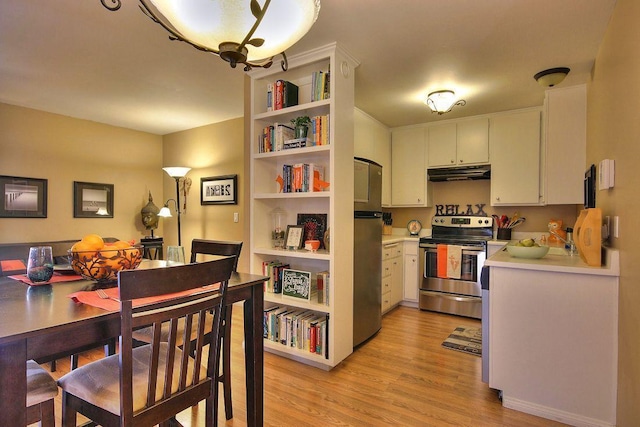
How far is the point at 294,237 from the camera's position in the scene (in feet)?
9.36

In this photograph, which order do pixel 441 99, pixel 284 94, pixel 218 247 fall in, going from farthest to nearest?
1. pixel 441 99
2. pixel 284 94
3. pixel 218 247

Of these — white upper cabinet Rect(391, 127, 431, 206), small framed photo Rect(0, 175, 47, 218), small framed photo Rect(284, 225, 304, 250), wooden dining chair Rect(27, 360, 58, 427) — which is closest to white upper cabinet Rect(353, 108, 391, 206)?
white upper cabinet Rect(391, 127, 431, 206)

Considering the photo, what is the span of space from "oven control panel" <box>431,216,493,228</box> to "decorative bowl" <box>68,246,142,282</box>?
3816 millimetres

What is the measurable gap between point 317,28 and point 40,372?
7.49 feet

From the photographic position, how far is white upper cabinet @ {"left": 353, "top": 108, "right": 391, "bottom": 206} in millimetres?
3686

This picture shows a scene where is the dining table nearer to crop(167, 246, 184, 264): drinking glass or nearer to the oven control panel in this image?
crop(167, 246, 184, 264): drinking glass

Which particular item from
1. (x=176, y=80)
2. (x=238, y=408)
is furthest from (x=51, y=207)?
(x=238, y=408)

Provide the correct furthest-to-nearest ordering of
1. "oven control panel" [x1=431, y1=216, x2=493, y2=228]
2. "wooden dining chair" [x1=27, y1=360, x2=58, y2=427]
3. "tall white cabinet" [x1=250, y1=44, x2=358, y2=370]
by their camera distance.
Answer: "oven control panel" [x1=431, y1=216, x2=493, y2=228] → "tall white cabinet" [x1=250, y1=44, x2=358, y2=370] → "wooden dining chair" [x1=27, y1=360, x2=58, y2=427]

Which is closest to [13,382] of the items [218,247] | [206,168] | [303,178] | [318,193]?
[218,247]

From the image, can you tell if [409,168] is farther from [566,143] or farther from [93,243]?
[93,243]

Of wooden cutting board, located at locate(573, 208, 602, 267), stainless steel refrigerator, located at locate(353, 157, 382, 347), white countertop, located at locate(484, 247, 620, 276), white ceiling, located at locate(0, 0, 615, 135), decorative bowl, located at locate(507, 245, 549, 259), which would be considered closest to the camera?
white countertop, located at locate(484, 247, 620, 276)

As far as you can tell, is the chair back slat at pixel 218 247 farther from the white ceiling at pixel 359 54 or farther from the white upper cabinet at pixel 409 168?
the white upper cabinet at pixel 409 168

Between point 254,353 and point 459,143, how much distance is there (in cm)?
361

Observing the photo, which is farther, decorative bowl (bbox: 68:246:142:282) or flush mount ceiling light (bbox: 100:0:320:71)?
decorative bowl (bbox: 68:246:142:282)
